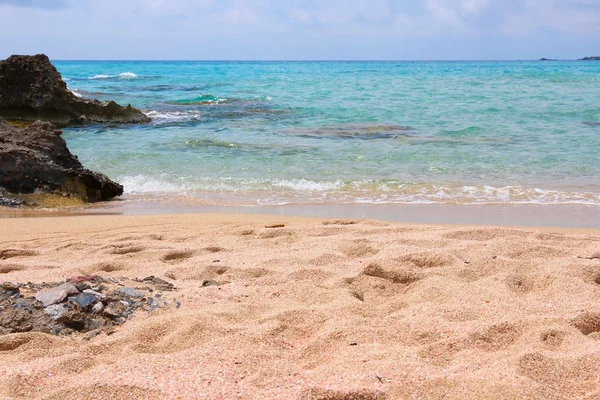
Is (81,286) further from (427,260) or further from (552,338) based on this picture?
(552,338)

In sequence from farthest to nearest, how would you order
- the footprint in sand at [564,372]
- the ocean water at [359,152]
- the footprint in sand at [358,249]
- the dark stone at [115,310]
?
the ocean water at [359,152]
the footprint in sand at [358,249]
the dark stone at [115,310]
the footprint in sand at [564,372]

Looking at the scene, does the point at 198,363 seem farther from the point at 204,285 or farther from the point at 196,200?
the point at 196,200

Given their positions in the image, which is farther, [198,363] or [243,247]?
[243,247]

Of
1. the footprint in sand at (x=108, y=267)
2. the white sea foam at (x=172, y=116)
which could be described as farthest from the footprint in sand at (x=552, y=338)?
the white sea foam at (x=172, y=116)

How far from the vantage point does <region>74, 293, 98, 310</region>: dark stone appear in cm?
339

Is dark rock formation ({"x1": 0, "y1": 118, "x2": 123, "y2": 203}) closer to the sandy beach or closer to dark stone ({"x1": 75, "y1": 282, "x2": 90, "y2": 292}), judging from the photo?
the sandy beach

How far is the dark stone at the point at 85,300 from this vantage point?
339cm

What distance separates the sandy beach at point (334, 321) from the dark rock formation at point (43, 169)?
247 centimetres

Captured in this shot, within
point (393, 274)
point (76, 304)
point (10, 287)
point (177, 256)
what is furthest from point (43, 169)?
point (393, 274)

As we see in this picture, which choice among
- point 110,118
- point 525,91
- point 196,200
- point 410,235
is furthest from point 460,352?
point 525,91

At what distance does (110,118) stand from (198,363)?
1477 cm

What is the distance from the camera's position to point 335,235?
5.27 metres

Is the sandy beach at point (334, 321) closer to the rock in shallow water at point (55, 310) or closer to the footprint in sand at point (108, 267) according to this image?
the footprint in sand at point (108, 267)

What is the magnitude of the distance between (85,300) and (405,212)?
4.51 metres
